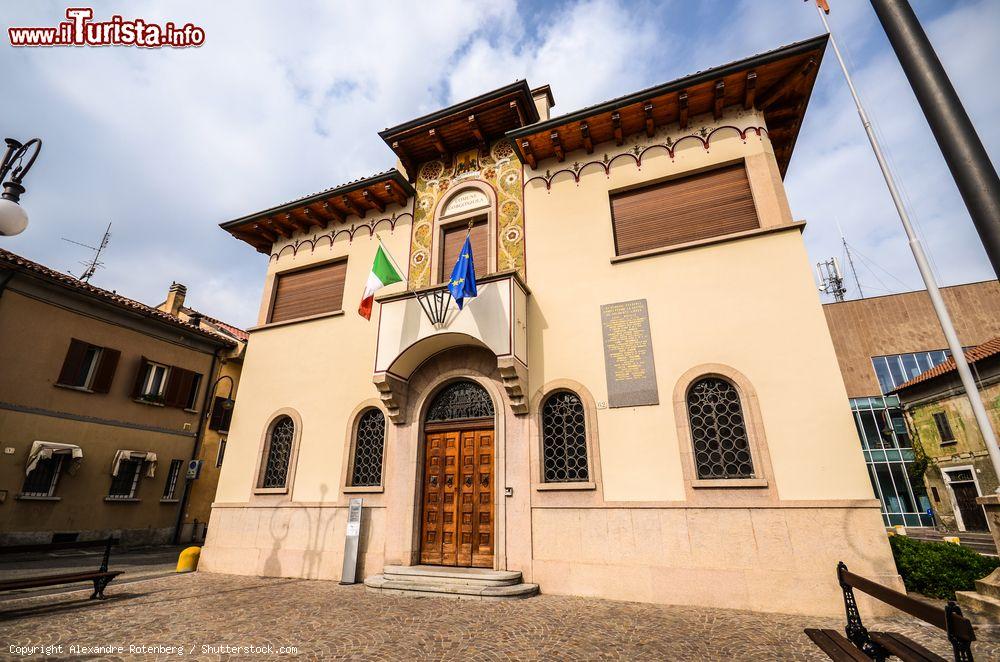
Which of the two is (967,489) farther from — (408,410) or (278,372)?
(278,372)

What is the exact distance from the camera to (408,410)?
988 cm

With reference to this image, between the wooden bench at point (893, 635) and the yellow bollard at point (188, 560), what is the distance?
12.0m

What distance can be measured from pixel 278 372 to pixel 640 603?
31.5 ft

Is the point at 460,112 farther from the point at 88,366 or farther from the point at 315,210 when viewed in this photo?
the point at 88,366

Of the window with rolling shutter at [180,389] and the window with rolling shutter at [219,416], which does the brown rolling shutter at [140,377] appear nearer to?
the window with rolling shutter at [180,389]

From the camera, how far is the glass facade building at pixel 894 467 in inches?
986

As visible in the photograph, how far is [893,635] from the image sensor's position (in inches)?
134

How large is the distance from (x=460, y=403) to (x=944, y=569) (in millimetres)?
8145

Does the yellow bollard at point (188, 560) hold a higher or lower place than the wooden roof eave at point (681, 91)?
lower

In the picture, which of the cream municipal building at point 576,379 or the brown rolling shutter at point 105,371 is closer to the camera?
the cream municipal building at point 576,379

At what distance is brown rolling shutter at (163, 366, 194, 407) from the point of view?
55.7 feet

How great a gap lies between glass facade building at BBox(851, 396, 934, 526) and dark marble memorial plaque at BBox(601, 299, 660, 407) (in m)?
24.4

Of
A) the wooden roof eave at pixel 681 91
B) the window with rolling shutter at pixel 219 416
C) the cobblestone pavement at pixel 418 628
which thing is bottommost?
the cobblestone pavement at pixel 418 628

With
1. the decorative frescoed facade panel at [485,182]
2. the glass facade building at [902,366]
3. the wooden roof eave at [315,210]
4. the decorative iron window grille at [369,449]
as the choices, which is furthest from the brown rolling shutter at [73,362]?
the glass facade building at [902,366]
